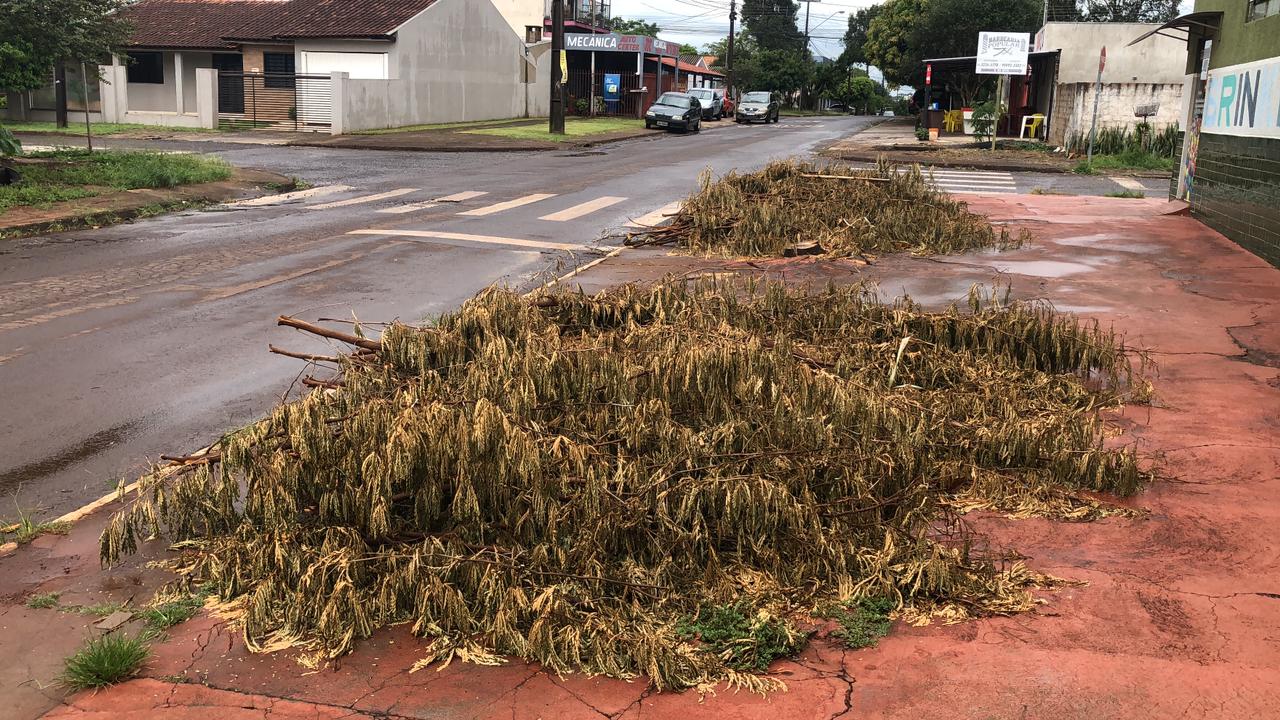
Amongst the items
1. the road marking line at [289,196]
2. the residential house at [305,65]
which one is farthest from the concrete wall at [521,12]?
the road marking line at [289,196]

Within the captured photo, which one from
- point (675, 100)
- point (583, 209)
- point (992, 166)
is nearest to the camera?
point (583, 209)

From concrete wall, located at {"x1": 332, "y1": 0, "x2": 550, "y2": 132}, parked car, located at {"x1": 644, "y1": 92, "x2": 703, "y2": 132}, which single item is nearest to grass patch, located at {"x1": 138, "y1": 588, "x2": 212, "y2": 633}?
concrete wall, located at {"x1": 332, "y1": 0, "x2": 550, "y2": 132}

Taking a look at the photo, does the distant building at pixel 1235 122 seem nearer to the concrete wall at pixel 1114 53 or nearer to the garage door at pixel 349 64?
the concrete wall at pixel 1114 53

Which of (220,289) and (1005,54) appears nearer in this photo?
(220,289)

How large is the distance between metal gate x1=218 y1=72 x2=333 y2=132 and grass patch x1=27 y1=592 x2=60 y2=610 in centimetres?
3497

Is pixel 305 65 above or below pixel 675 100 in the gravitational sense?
above

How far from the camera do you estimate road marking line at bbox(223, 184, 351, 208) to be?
19539 millimetres

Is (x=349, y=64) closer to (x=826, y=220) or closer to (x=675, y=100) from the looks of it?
(x=675, y=100)

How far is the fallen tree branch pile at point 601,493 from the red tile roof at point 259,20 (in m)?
36.2

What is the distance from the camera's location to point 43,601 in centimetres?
480

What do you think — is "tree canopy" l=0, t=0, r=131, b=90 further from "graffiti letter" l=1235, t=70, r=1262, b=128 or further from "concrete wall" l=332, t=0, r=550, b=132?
"graffiti letter" l=1235, t=70, r=1262, b=128

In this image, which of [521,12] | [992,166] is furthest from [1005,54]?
[521,12]

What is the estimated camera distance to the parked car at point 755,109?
58031mm

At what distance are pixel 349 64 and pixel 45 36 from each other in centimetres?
2149
